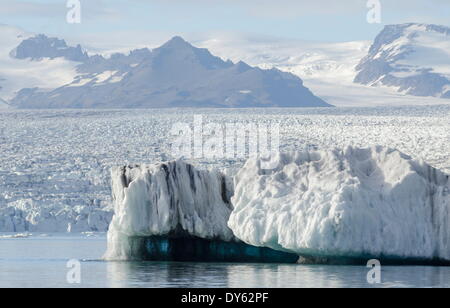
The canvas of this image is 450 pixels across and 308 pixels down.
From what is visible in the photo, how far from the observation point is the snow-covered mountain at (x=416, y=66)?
171 meters

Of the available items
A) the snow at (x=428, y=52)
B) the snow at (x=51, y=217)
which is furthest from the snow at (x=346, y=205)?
the snow at (x=428, y=52)

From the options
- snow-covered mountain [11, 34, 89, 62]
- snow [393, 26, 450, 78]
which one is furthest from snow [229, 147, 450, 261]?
snow [393, 26, 450, 78]

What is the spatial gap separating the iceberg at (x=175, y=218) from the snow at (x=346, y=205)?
1326 mm

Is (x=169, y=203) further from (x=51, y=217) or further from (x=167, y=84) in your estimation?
(x=167, y=84)

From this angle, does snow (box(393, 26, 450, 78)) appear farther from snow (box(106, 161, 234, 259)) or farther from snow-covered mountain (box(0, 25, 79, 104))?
snow (box(106, 161, 234, 259))

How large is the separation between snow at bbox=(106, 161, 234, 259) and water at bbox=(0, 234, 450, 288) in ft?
2.69

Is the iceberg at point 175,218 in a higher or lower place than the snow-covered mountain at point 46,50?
lower

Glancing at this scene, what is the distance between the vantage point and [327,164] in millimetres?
24172

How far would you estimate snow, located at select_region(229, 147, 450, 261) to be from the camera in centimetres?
2270

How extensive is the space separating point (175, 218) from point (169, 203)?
0.38m

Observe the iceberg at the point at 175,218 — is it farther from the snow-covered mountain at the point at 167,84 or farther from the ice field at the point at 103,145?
the snow-covered mountain at the point at 167,84

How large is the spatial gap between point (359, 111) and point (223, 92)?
2790 inches

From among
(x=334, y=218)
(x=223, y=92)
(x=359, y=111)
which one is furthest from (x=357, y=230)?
(x=223, y=92)
